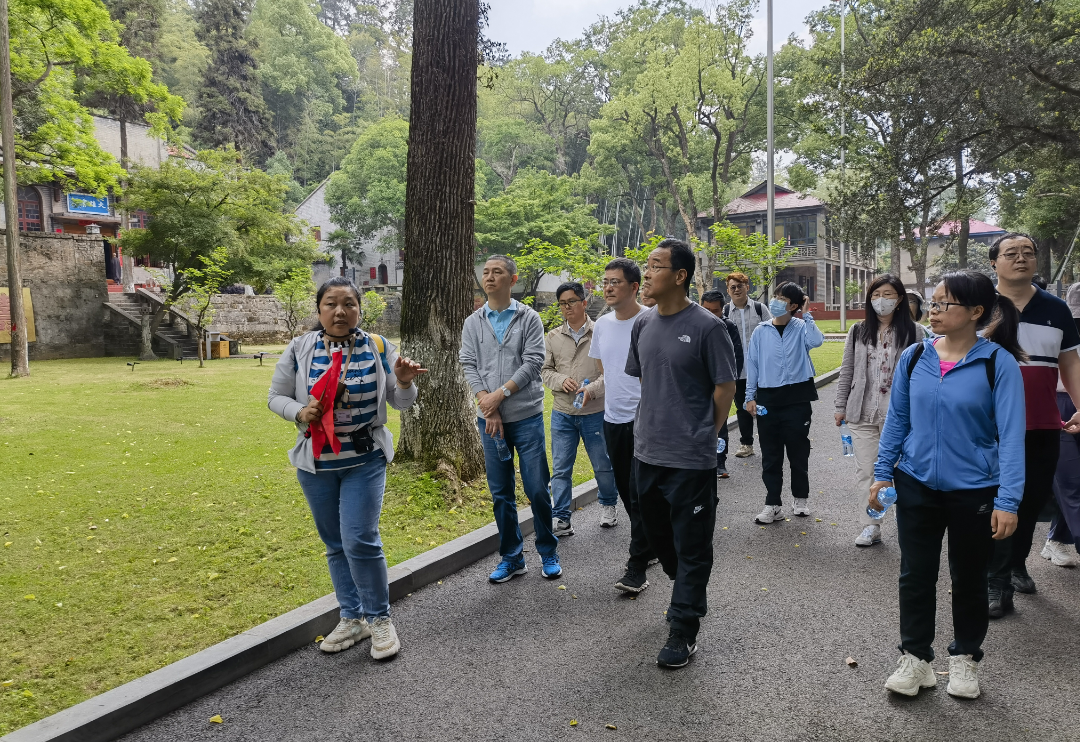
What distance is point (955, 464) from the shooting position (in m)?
3.20

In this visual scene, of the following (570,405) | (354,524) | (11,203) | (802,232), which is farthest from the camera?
(802,232)

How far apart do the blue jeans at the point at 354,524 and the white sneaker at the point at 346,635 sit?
0.48 ft

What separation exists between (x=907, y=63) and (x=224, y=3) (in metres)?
43.0

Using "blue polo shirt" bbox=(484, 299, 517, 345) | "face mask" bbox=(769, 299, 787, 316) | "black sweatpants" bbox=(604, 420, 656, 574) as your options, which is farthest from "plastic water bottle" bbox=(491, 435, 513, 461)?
"face mask" bbox=(769, 299, 787, 316)

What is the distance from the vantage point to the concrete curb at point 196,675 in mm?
3086

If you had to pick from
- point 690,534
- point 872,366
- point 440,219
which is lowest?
point 690,534

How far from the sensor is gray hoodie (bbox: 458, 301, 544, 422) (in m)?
4.87

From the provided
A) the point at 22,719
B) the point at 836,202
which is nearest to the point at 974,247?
the point at 836,202

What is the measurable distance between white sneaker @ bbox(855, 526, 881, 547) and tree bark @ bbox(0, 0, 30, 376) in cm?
Answer: 1947

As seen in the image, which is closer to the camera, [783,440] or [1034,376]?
[1034,376]

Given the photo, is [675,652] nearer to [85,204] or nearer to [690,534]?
[690,534]

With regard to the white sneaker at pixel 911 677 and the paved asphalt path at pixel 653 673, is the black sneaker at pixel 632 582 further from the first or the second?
the white sneaker at pixel 911 677

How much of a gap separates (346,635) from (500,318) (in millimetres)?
2207

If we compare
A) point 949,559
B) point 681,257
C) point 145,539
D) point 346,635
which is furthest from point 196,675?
point 949,559
